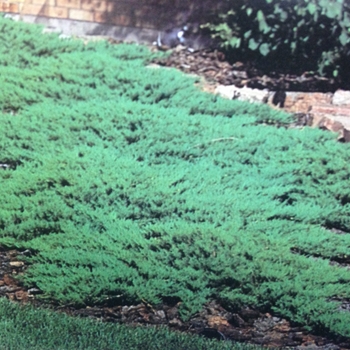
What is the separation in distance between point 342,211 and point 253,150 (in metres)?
0.86

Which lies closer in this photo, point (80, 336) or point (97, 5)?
point (80, 336)

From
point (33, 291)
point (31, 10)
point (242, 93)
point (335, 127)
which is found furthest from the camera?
point (31, 10)

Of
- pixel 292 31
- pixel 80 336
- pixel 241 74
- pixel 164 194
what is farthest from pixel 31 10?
pixel 80 336

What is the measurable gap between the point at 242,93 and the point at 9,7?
6.91ft

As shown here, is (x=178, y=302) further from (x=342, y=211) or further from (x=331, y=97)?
(x=331, y=97)

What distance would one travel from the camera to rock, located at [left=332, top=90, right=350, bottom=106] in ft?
20.8

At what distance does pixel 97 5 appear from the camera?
6918mm

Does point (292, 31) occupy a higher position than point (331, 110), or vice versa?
point (292, 31)

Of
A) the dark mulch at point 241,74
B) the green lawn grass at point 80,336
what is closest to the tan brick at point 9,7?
the dark mulch at point 241,74

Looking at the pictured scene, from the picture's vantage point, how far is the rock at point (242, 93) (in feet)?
21.2

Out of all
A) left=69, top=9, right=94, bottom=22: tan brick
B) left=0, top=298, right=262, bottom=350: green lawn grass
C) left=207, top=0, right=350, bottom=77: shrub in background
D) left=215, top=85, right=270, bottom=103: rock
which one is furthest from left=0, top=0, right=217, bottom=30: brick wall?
left=0, top=298, right=262, bottom=350: green lawn grass

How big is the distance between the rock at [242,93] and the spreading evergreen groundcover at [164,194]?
0.35 feet

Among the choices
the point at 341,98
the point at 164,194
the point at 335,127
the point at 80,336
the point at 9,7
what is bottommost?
the point at 80,336

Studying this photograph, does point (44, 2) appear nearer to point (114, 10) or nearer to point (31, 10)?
point (31, 10)
